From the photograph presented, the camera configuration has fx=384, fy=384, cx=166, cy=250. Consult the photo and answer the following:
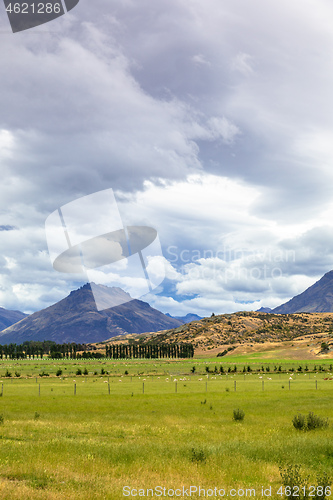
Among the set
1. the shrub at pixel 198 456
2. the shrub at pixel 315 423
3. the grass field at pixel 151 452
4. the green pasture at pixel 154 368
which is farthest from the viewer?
the green pasture at pixel 154 368

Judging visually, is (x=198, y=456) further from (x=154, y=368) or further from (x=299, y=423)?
(x=154, y=368)

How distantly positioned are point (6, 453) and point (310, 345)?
201401 millimetres

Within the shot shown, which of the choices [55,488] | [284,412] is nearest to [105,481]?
[55,488]

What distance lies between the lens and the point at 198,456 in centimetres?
1694

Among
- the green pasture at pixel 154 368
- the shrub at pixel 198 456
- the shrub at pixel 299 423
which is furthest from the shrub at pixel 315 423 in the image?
the green pasture at pixel 154 368

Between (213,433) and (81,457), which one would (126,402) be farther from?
(81,457)

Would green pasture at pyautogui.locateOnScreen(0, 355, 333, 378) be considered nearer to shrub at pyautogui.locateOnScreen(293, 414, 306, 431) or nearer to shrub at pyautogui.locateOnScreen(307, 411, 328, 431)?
shrub at pyautogui.locateOnScreen(293, 414, 306, 431)

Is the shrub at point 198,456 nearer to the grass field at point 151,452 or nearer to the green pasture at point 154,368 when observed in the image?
the grass field at point 151,452

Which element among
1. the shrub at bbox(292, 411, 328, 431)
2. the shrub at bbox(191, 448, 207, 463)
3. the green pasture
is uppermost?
the shrub at bbox(191, 448, 207, 463)

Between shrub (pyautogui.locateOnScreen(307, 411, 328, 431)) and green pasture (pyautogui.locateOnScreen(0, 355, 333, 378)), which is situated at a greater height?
shrub (pyautogui.locateOnScreen(307, 411, 328, 431))

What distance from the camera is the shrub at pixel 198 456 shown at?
54.9 ft

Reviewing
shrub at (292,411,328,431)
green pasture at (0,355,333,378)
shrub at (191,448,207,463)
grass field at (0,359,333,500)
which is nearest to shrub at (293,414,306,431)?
shrub at (292,411,328,431)

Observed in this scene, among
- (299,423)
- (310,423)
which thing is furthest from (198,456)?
(310,423)

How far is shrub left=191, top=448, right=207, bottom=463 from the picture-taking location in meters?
16.7
